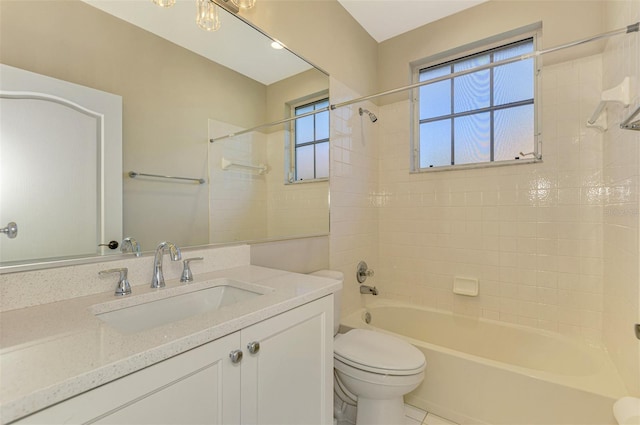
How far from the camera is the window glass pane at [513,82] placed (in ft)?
6.75

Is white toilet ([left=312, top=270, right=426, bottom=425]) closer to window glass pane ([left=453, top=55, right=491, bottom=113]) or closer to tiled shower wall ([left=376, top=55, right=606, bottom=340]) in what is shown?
tiled shower wall ([left=376, top=55, right=606, bottom=340])

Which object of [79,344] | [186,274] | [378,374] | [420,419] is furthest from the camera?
[420,419]

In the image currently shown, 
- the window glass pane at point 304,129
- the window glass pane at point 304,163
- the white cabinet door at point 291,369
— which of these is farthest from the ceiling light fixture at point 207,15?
the white cabinet door at point 291,369

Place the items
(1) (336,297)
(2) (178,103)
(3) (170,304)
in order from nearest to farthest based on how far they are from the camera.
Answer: (3) (170,304) → (2) (178,103) → (1) (336,297)

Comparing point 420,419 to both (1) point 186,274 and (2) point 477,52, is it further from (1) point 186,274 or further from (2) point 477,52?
(2) point 477,52

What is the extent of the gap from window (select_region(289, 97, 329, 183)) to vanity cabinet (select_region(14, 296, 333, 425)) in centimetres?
106

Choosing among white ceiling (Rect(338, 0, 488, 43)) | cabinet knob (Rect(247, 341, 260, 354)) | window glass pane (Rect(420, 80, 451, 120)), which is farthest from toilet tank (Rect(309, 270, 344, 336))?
white ceiling (Rect(338, 0, 488, 43))

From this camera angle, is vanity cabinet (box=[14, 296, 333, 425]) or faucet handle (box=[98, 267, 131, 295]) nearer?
vanity cabinet (box=[14, 296, 333, 425])

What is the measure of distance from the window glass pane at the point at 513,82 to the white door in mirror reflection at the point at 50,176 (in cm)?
241

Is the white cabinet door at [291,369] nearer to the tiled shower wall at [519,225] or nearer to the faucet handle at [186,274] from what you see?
the faucet handle at [186,274]

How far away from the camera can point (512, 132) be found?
83.1 inches

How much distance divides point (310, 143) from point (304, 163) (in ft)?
0.50

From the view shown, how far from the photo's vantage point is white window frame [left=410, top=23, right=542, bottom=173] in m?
1.99

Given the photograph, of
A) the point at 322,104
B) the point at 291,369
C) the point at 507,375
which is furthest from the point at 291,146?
the point at 507,375
